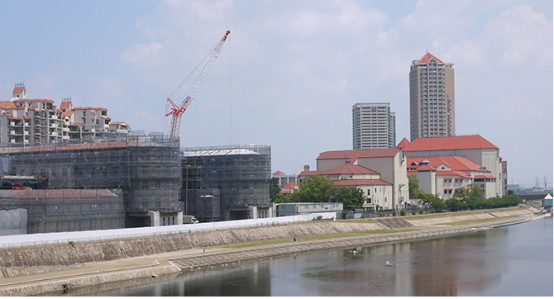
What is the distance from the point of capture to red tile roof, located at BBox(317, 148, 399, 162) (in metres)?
132

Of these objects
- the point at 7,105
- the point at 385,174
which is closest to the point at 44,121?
the point at 7,105

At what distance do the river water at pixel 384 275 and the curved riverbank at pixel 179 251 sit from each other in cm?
215

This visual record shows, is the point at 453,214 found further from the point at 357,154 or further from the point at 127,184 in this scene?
the point at 127,184

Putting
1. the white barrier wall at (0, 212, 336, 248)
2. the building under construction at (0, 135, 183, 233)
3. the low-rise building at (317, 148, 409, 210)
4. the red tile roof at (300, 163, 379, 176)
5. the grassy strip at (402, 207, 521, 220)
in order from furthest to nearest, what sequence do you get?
the red tile roof at (300, 163, 379, 176) → the low-rise building at (317, 148, 409, 210) → the grassy strip at (402, 207, 521, 220) → the building under construction at (0, 135, 183, 233) → the white barrier wall at (0, 212, 336, 248)

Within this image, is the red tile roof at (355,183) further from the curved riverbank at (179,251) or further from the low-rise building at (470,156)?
the low-rise building at (470,156)

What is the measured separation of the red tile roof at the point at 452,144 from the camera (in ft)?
595

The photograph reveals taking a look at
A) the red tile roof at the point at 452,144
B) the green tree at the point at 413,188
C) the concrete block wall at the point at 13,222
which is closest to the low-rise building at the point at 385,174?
the green tree at the point at 413,188

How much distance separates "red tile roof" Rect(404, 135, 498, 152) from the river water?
101469 mm

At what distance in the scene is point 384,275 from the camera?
193ft

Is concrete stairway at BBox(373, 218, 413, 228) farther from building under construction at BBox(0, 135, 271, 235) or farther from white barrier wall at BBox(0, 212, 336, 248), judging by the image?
white barrier wall at BBox(0, 212, 336, 248)

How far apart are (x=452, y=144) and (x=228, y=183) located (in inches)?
3738

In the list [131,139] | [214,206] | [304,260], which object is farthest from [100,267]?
[214,206]

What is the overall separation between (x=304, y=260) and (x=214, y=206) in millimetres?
30601

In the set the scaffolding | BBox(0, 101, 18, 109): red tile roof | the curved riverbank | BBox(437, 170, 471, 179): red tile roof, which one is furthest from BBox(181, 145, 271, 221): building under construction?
BBox(437, 170, 471, 179): red tile roof
